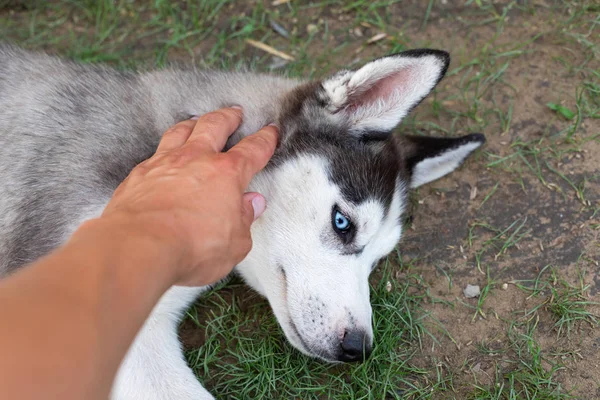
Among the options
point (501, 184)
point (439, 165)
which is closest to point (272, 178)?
point (439, 165)

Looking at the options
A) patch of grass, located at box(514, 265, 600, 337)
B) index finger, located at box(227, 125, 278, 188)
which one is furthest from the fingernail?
patch of grass, located at box(514, 265, 600, 337)

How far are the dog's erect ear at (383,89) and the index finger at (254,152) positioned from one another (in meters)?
0.37

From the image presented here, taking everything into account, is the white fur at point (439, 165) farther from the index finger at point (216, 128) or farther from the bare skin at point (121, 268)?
the bare skin at point (121, 268)

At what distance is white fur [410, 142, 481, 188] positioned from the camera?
3.43m

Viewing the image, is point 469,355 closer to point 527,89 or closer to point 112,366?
point 527,89

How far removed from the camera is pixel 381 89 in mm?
2873

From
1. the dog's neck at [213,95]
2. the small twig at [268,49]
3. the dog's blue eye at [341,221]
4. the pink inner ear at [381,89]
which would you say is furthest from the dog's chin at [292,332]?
the small twig at [268,49]

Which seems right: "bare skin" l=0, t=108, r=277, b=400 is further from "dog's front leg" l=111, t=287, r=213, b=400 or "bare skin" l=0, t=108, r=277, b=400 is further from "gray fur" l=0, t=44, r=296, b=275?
"dog's front leg" l=111, t=287, r=213, b=400

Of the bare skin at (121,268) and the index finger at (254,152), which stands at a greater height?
the bare skin at (121,268)

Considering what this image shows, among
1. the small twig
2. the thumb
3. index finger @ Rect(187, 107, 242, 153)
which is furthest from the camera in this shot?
the small twig

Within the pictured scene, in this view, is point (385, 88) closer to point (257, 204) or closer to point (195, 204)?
point (257, 204)

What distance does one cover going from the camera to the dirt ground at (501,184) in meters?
3.21

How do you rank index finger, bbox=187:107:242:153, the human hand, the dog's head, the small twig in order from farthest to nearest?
the small twig
the dog's head
index finger, bbox=187:107:242:153
the human hand

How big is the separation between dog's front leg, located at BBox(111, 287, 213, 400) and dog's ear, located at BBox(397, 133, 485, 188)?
4.81ft
